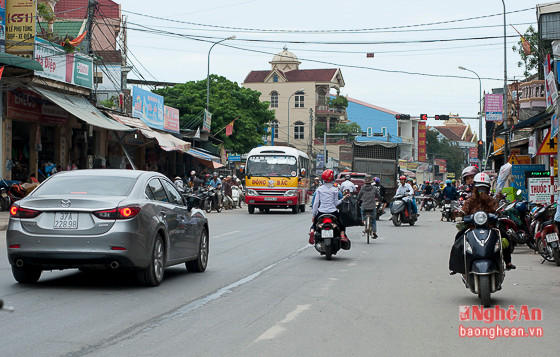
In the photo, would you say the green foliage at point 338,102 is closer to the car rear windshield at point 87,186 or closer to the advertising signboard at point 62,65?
the advertising signboard at point 62,65

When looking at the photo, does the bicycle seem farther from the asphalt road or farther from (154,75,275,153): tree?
(154,75,275,153): tree

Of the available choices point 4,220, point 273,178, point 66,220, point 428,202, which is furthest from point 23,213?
point 428,202

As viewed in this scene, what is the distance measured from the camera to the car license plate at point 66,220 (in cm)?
965

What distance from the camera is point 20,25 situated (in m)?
26.8

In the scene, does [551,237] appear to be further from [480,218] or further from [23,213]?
[23,213]

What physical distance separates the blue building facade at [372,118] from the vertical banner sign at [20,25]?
295 ft

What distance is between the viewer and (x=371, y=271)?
521 inches

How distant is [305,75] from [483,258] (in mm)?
99744

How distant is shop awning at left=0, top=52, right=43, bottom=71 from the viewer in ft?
77.8

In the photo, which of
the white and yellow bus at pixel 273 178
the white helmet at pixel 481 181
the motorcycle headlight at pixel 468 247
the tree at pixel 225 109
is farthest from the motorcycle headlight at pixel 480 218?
the tree at pixel 225 109

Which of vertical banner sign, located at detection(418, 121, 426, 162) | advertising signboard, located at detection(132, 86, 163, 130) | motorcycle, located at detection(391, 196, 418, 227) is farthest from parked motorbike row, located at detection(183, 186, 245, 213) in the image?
vertical banner sign, located at detection(418, 121, 426, 162)

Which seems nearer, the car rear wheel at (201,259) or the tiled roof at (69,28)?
the car rear wheel at (201,259)

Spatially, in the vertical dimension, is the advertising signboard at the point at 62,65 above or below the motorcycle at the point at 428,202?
above

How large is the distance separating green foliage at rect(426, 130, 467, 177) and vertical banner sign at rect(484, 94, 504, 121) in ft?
281
